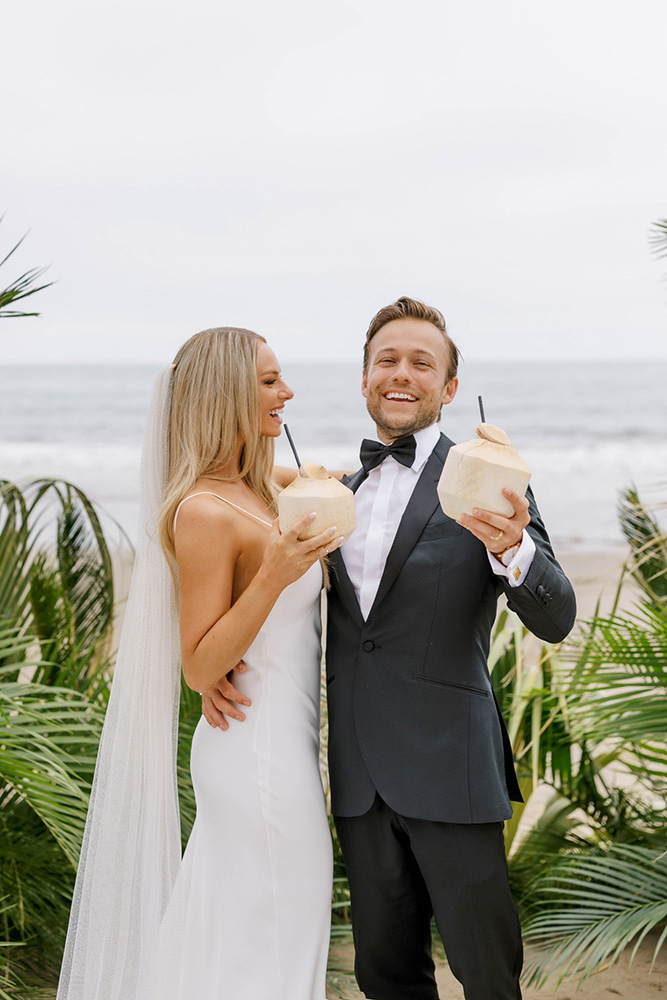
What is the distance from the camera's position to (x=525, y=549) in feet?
8.29

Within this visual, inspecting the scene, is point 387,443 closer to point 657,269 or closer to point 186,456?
point 186,456

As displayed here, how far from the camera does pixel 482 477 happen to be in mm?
2246

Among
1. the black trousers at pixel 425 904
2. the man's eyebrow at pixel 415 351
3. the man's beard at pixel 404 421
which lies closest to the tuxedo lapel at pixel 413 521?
the man's beard at pixel 404 421

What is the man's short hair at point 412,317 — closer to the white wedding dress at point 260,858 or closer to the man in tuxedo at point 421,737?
the man in tuxedo at point 421,737

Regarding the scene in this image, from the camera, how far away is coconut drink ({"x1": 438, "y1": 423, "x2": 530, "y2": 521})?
2.24 m

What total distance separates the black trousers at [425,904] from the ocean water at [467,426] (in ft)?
42.0

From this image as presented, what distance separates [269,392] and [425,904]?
5.51 feet

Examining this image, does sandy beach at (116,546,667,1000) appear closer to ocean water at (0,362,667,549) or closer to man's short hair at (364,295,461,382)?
man's short hair at (364,295,461,382)

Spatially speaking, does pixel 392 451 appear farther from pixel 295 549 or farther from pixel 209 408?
pixel 295 549

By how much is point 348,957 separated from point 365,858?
4.76ft

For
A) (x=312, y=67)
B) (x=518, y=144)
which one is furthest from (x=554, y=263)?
(x=312, y=67)

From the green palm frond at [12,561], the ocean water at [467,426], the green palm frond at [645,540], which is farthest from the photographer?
the ocean water at [467,426]

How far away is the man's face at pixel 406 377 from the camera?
9.95 ft

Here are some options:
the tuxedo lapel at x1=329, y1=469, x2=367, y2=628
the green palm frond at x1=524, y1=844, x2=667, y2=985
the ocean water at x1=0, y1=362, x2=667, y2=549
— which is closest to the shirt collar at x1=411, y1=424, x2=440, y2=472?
the tuxedo lapel at x1=329, y1=469, x2=367, y2=628
